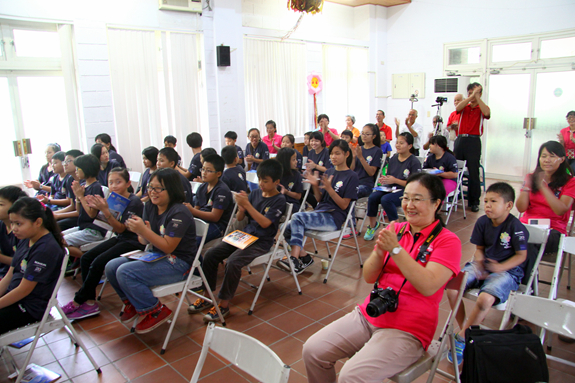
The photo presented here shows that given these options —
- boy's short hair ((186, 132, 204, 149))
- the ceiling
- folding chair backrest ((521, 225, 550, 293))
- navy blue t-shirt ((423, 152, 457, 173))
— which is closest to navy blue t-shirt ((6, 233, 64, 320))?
folding chair backrest ((521, 225, 550, 293))

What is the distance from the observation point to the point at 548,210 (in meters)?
3.01

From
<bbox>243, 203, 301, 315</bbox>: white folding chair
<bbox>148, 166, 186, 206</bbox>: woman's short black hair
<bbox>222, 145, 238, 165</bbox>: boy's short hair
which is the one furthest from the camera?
<bbox>222, 145, 238, 165</bbox>: boy's short hair

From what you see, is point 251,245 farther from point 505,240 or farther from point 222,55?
point 222,55

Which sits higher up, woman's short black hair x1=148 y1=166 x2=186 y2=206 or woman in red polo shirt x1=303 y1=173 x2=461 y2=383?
woman's short black hair x1=148 y1=166 x2=186 y2=206

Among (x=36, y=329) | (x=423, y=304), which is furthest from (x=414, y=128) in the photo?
(x=36, y=329)

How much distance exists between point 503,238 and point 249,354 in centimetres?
184

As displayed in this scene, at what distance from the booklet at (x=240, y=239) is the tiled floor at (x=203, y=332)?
1.86ft

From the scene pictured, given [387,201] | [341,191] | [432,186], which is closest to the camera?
[432,186]

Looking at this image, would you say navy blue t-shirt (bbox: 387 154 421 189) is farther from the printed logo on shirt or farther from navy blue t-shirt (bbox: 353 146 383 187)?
the printed logo on shirt

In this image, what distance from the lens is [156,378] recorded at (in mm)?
2297

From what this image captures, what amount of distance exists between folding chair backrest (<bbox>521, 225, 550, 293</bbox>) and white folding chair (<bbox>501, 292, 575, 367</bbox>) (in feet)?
2.55

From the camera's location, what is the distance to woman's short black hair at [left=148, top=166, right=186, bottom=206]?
2.69 meters

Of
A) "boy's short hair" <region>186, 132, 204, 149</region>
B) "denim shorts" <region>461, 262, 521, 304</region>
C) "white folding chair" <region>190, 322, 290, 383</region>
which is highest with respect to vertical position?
"boy's short hair" <region>186, 132, 204, 149</region>

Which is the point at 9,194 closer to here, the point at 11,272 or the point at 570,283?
the point at 11,272
